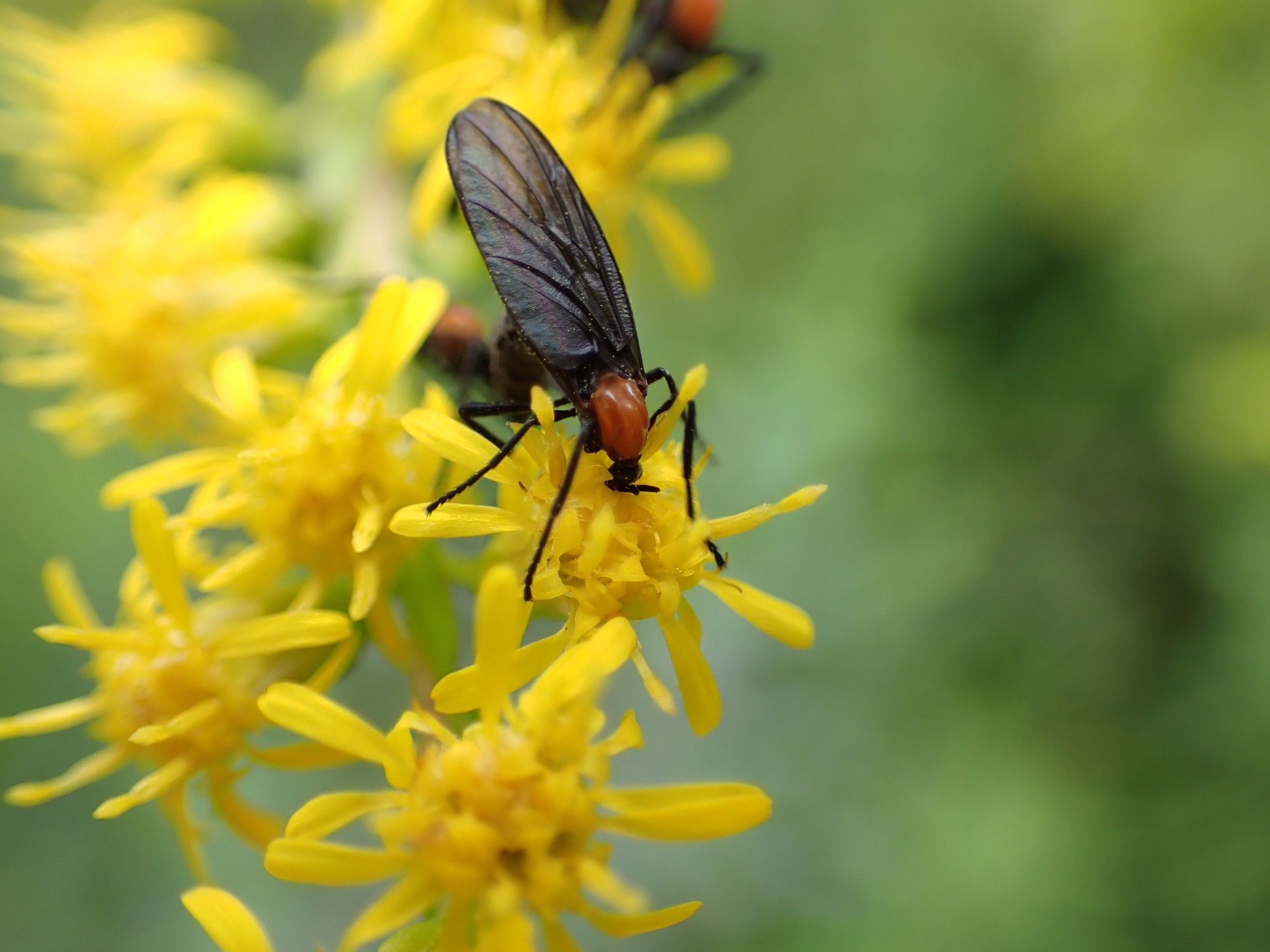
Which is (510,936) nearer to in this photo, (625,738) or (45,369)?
(625,738)

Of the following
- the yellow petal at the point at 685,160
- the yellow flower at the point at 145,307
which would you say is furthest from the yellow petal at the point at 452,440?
the yellow petal at the point at 685,160

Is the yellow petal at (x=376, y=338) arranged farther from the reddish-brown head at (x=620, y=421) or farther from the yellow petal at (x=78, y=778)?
the yellow petal at (x=78, y=778)

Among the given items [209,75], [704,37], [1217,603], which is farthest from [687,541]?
[1217,603]

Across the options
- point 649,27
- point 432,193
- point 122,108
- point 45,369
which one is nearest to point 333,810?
point 432,193

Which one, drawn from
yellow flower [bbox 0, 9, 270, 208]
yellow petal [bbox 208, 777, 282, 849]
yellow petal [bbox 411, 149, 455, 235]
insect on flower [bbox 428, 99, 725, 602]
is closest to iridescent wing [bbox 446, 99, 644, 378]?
insect on flower [bbox 428, 99, 725, 602]

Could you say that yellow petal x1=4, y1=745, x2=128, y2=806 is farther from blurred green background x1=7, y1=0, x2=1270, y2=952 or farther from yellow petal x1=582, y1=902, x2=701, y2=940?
blurred green background x1=7, y1=0, x2=1270, y2=952
